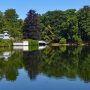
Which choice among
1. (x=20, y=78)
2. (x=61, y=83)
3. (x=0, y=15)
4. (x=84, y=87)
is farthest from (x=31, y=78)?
(x=0, y=15)

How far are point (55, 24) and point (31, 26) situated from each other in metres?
11.2

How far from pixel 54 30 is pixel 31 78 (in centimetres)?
6857

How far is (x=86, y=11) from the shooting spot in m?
85.2

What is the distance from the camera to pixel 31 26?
77.9m

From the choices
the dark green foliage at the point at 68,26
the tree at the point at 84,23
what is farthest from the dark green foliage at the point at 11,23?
the tree at the point at 84,23

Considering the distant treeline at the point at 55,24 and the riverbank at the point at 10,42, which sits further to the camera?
the distant treeline at the point at 55,24

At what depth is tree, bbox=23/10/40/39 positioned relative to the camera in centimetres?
7700

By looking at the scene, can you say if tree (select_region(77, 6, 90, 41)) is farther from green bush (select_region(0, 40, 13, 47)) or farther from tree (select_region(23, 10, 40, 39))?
green bush (select_region(0, 40, 13, 47))

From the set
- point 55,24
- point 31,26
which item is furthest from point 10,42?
point 55,24

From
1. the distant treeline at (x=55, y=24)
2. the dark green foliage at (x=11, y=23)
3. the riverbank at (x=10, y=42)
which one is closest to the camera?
the riverbank at (x=10, y=42)

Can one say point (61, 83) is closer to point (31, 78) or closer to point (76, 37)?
point (31, 78)

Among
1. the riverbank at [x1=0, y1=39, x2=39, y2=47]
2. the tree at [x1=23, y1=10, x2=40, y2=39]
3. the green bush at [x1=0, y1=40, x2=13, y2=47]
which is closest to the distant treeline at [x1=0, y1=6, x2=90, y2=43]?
the tree at [x1=23, y1=10, x2=40, y2=39]

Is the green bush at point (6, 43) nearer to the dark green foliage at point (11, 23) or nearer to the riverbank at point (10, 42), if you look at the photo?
the riverbank at point (10, 42)

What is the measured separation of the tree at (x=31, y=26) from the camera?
77.0 meters
